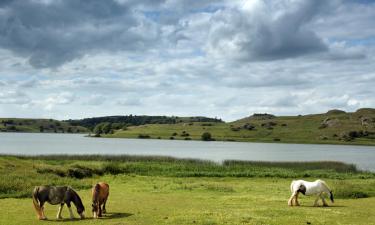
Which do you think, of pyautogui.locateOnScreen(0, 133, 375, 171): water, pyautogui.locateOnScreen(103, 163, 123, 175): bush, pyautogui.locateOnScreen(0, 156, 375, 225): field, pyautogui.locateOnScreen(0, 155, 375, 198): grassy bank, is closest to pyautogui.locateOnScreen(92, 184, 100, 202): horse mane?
pyautogui.locateOnScreen(0, 156, 375, 225): field

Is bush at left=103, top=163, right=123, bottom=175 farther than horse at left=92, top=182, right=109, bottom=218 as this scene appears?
Yes

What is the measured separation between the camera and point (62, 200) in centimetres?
2145

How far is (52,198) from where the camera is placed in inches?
836

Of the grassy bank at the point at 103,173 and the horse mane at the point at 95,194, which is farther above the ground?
the horse mane at the point at 95,194

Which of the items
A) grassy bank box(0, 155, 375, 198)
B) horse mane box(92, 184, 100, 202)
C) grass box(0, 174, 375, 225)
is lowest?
grass box(0, 174, 375, 225)

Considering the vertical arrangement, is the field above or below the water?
below

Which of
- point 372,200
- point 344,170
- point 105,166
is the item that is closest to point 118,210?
point 372,200

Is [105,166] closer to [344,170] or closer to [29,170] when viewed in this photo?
[29,170]

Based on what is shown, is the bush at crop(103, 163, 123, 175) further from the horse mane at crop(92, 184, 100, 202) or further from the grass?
the horse mane at crop(92, 184, 100, 202)

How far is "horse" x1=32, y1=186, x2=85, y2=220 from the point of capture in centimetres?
2106

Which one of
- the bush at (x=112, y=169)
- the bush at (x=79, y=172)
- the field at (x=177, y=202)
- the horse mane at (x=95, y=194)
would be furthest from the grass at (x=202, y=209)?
the bush at (x=112, y=169)

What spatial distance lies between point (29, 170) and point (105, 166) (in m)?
11.8

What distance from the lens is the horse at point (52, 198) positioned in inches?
829

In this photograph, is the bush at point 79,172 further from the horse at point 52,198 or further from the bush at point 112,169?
the horse at point 52,198
